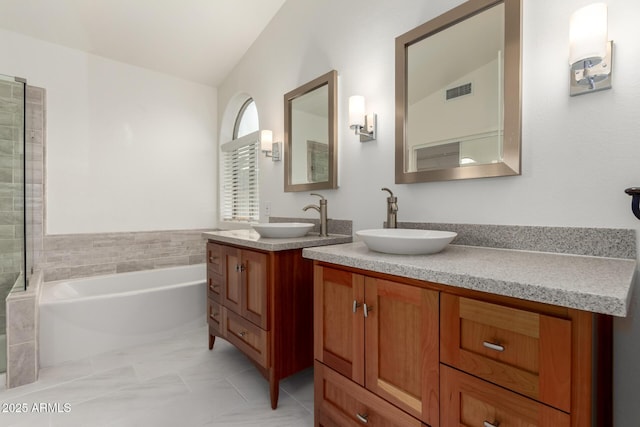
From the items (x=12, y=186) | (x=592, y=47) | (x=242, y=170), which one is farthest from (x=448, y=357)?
(x=12, y=186)

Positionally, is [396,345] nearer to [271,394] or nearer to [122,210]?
[271,394]

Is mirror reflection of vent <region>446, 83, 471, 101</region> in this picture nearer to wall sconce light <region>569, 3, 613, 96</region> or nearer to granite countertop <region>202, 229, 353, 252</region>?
wall sconce light <region>569, 3, 613, 96</region>

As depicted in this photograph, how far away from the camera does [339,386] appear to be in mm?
1241

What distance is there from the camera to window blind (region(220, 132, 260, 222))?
10.2ft

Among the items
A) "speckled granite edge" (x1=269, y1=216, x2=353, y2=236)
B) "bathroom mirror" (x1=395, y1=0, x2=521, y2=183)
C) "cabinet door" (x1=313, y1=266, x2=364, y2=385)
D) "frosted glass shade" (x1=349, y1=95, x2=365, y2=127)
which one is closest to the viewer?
"cabinet door" (x1=313, y1=266, x2=364, y2=385)

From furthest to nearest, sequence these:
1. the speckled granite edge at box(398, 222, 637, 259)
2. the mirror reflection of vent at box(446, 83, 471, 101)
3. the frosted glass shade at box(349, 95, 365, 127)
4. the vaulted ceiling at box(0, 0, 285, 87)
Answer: the vaulted ceiling at box(0, 0, 285, 87)
the frosted glass shade at box(349, 95, 365, 127)
the mirror reflection of vent at box(446, 83, 471, 101)
the speckled granite edge at box(398, 222, 637, 259)

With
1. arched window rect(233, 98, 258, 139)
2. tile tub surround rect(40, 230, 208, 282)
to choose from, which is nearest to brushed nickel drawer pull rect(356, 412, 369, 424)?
tile tub surround rect(40, 230, 208, 282)

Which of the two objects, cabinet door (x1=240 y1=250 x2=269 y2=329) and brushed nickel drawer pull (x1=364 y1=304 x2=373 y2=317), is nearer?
brushed nickel drawer pull (x1=364 y1=304 x2=373 y2=317)

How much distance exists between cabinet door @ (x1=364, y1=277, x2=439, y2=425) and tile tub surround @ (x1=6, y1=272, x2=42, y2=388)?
2.06 meters

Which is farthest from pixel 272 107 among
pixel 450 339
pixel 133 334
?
pixel 450 339

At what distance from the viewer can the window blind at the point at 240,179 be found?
310cm

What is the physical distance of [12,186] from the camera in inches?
89.6

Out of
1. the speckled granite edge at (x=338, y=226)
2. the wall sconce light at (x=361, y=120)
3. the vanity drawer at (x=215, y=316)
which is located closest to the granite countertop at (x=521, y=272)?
the speckled granite edge at (x=338, y=226)

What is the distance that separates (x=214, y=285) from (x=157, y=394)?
70cm
